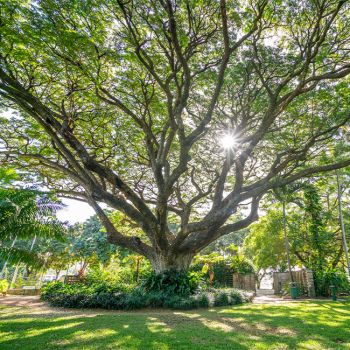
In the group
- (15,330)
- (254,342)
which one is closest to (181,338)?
(254,342)

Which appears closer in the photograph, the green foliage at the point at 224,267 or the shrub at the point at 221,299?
the shrub at the point at 221,299

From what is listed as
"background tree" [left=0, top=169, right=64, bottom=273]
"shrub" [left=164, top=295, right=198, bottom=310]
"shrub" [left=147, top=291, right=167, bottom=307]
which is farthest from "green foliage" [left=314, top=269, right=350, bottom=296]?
"background tree" [left=0, top=169, right=64, bottom=273]

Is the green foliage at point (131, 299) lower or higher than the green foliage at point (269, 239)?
lower

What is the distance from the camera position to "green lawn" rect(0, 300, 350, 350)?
4.61m

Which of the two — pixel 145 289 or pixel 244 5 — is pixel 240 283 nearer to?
pixel 145 289

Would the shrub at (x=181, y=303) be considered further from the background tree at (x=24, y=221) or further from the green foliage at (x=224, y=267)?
the green foliage at (x=224, y=267)

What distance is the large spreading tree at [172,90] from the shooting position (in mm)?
7512

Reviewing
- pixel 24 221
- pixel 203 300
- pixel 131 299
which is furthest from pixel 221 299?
pixel 24 221

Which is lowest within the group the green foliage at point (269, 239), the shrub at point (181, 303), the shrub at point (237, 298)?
the shrub at point (181, 303)

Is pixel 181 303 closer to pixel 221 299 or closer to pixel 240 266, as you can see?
pixel 221 299

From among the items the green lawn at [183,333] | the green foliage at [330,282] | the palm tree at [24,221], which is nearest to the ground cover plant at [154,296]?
the green lawn at [183,333]

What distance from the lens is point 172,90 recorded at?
10.2 meters

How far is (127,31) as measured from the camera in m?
8.00

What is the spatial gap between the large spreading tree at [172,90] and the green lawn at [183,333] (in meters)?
3.96
